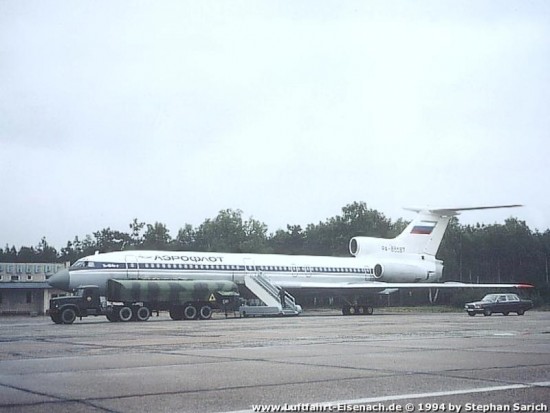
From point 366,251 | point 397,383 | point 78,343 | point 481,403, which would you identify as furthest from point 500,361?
point 366,251

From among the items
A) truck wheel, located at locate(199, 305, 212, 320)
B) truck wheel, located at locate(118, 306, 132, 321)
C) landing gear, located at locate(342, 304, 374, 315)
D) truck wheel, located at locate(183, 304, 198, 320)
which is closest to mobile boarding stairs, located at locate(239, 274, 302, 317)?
truck wheel, located at locate(199, 305, 212, 320)

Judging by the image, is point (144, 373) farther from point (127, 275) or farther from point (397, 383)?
point (127, 275)

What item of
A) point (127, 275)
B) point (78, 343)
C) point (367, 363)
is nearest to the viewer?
point (367, 363)

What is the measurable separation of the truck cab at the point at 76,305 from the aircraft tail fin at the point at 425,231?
24.6 meters

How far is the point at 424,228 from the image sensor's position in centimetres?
5475

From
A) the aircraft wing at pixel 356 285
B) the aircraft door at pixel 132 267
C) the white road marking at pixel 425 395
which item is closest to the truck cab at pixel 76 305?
the aircraft door at pixel 132 267

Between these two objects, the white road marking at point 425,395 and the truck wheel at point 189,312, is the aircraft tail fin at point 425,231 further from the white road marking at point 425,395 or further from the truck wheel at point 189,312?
the white road marking at point 425,395

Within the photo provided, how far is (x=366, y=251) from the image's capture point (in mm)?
53781

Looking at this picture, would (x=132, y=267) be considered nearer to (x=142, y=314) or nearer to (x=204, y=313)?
(x=142, y=314)

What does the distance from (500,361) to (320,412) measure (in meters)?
5.72

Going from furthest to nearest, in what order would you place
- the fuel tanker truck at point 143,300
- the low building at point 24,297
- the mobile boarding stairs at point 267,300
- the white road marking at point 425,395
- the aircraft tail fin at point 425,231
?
1. the low building at point 24,297
2. the aircraft tail fin at point 425,231
3. the mobile boarding stairs at point 267,300
4. the fuel tanker truck at point 143,300
5. the white road marking at point 425,395

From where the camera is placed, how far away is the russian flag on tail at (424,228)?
54656mm

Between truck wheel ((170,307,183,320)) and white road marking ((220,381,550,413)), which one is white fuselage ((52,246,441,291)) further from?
white road marking ((220,381,550,413))

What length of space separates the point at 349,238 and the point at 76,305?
8265 centimetres
